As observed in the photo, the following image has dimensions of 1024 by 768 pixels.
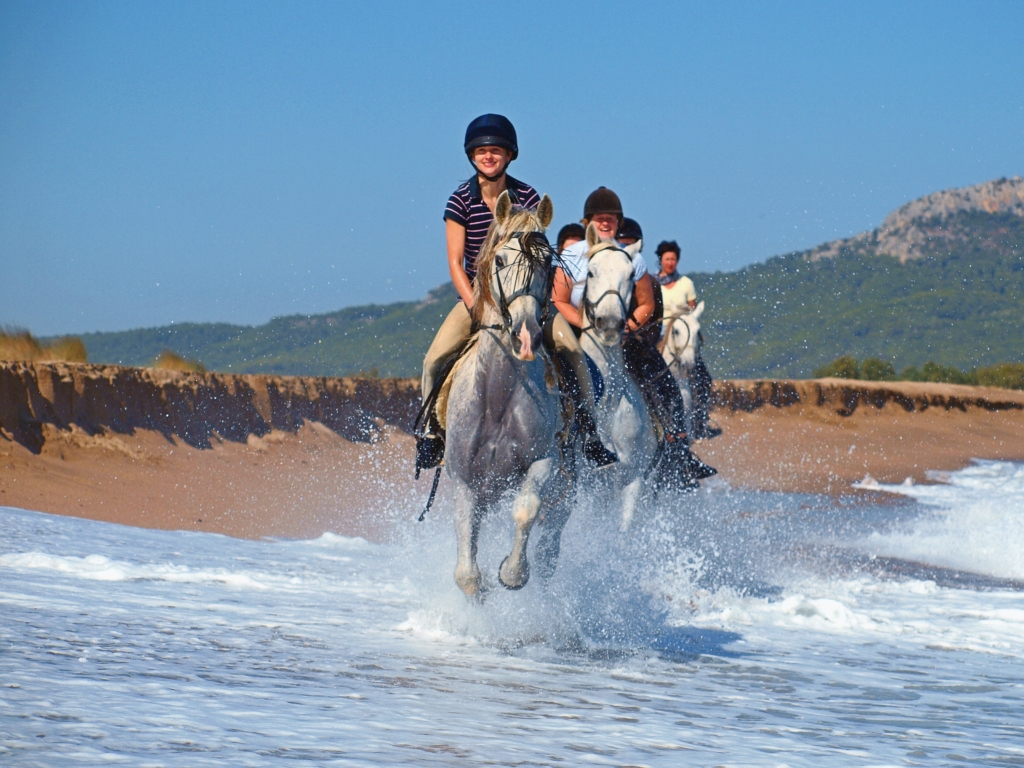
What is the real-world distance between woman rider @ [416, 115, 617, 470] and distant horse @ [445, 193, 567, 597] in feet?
1.13

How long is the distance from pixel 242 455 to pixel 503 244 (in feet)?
46.1

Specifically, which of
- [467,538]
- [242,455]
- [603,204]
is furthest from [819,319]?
[467,538]

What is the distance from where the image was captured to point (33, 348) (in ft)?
67.6

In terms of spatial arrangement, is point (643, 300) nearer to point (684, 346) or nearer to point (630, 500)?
point (630, 500)

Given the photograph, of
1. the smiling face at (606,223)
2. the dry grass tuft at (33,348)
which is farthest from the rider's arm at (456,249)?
the dry grass tuft at (33,348)

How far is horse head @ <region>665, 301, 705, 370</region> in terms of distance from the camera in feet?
48.3

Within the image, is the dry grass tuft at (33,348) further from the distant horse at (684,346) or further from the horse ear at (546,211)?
the horse ear at (546,211)

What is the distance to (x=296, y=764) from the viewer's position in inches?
159

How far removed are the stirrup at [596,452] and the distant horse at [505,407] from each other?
66cm

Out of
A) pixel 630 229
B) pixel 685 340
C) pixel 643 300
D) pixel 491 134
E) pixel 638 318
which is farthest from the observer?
pixel 685 340

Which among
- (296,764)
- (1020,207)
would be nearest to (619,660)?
(296,764)

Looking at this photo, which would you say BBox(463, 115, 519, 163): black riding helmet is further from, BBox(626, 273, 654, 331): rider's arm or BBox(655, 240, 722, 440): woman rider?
BBox(655, 240, 722, 440): woman rider

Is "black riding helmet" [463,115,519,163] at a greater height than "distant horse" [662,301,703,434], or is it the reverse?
"black riding helmet" [463,115,519,163]

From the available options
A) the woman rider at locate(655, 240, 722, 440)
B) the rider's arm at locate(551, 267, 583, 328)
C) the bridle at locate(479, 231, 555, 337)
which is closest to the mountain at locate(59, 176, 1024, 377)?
the woman rider at locate(655, 240, 722, 440)
